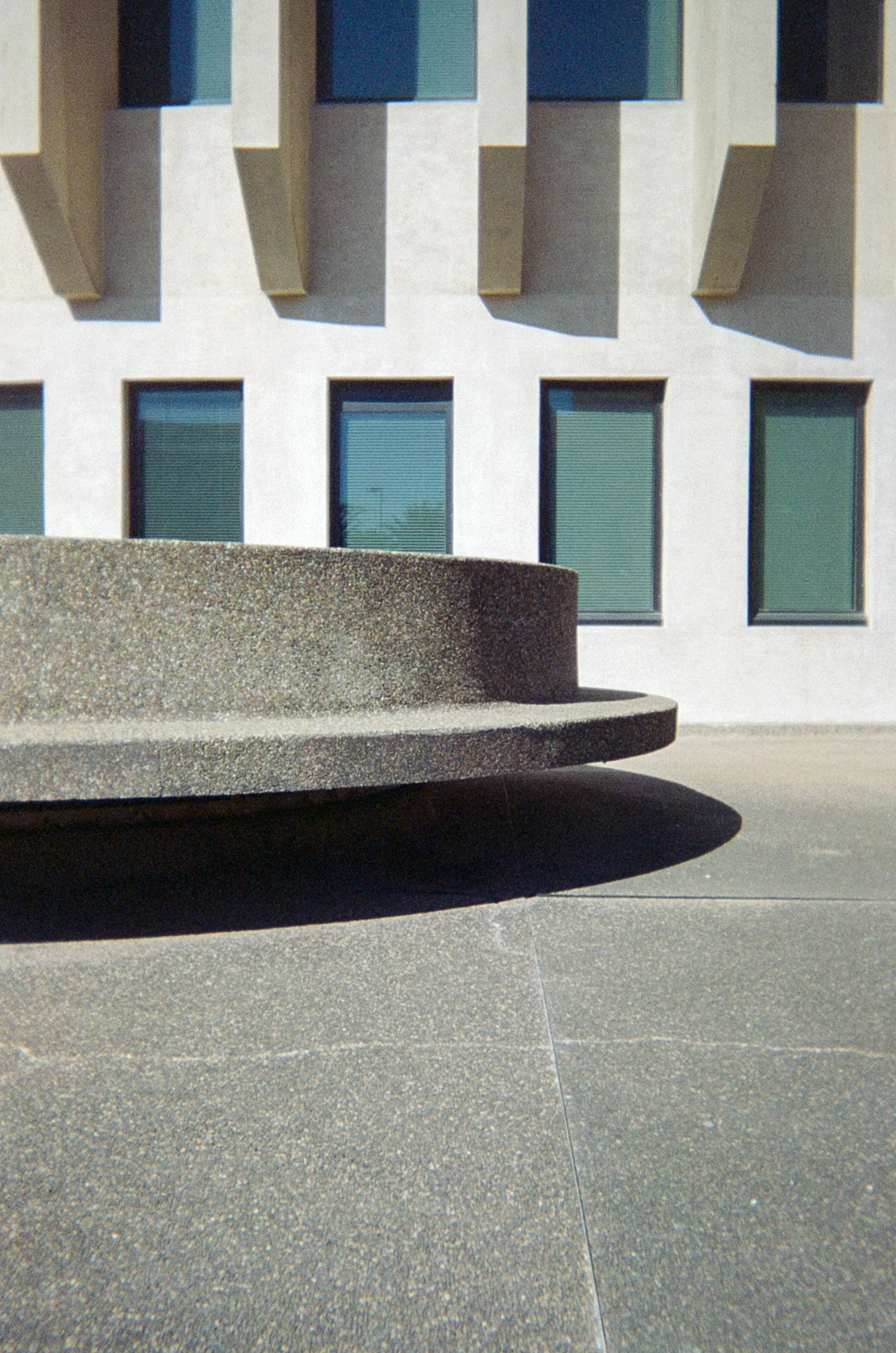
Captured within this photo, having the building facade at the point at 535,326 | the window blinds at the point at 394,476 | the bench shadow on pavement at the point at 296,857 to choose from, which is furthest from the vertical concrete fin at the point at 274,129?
the bench shadow on pavement at the point at 296,857

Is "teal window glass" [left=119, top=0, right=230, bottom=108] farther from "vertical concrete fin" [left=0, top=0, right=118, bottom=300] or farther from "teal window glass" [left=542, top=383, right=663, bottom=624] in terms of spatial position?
"teal window glass" [left=542, top=383, right=663, bottom=624]

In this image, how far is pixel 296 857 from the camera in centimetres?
398

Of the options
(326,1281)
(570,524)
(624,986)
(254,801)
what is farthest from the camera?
(570,524)

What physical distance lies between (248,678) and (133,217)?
294 inches

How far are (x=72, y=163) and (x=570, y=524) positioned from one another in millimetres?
5728

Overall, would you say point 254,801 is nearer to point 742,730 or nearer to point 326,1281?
point 326,1281

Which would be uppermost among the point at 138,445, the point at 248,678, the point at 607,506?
the point at 138,445

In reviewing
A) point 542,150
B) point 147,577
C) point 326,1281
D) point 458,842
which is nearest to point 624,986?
point 326,1281

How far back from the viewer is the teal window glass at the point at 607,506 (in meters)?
9.02

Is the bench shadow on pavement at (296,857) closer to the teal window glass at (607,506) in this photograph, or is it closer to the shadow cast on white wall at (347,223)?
the teal window glass at (607,506)

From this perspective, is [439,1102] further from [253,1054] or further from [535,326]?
[535,326]

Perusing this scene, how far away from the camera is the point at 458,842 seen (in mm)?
4301

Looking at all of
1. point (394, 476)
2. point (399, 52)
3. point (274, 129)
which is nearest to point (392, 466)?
point (394, 476)

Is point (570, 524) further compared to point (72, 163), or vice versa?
point (570, 524)
